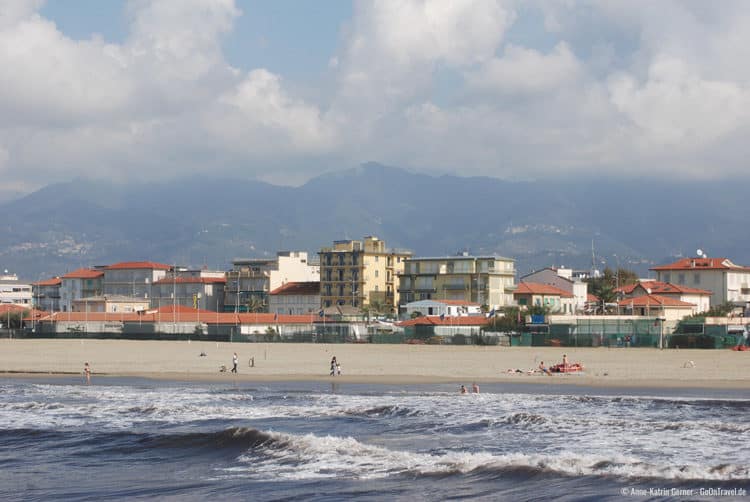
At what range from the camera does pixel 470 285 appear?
409 feet

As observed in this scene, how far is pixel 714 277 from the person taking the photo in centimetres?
12475

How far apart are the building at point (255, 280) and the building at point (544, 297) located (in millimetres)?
34642

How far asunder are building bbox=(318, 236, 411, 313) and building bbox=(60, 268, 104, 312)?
38667mm

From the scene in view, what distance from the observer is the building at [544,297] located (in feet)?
393

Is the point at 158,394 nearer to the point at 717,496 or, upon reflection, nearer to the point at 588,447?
the point at 588,447

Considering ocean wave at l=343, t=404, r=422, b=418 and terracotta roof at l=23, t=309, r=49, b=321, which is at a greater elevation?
terracotta roof at l=23, t=309, r=49, b=321

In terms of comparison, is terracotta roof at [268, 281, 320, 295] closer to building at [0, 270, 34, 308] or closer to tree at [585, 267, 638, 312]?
tree at [585, 267, 638, 312]

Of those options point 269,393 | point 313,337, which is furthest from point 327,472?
point 313,337

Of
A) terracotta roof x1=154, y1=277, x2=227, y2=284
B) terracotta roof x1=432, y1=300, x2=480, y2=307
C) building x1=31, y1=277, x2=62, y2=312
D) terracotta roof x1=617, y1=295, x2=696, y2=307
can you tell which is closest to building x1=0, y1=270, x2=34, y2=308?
building x1=31, y1=277, x2=62, y2=312

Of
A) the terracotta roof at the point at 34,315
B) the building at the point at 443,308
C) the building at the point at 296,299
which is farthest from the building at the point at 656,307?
the terracotta roof at the point at 34,315

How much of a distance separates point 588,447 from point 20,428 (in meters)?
19.4

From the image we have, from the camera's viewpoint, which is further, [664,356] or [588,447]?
[664,356]

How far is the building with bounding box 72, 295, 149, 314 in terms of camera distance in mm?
134125

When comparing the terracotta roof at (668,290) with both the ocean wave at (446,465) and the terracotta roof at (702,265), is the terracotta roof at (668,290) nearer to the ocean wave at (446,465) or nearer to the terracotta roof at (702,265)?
the terracotta roof at (702,265)
